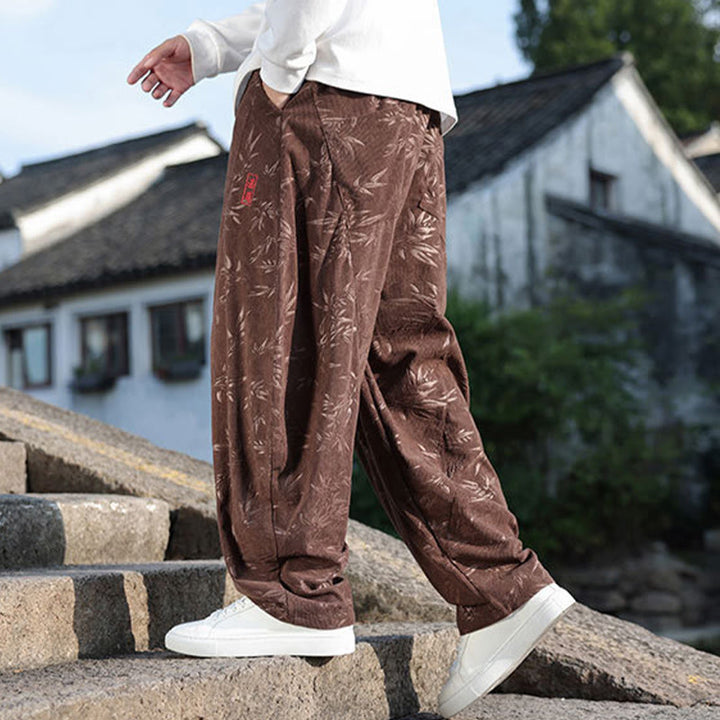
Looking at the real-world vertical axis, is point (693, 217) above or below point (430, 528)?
above

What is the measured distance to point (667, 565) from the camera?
12.0 meters

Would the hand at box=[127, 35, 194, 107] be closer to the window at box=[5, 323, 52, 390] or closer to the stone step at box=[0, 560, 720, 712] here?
the stone step at box=[0, 560, 720, 712]

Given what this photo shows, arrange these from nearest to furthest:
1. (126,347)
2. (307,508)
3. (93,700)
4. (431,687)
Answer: (93,700) < (307,508) < (431,687) < (126,347)

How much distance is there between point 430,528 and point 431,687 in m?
0.38

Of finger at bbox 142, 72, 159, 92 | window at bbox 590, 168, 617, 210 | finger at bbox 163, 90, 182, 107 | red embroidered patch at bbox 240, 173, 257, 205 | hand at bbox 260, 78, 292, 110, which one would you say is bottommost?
red embroidered patch at bbox 240, 173, 257, 205

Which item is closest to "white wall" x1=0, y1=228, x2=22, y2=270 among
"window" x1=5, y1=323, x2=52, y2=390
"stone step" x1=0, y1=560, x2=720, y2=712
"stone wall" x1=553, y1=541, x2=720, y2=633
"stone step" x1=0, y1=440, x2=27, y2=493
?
"window" x1=5, y1=323, x2=52, y2=390

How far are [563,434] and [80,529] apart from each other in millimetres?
10190

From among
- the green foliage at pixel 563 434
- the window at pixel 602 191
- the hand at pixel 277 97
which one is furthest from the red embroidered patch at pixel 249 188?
the window at pixel 602 191

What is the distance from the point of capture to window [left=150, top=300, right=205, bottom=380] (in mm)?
13984

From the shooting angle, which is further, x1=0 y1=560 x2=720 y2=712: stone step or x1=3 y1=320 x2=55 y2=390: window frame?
x1=3 y1=320 x2=55 y2=390: window frame

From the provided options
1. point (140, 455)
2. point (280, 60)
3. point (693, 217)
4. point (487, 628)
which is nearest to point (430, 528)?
point (487, 628)

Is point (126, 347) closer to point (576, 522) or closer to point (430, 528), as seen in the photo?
point (576, 522)

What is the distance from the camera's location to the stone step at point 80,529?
2.29 m

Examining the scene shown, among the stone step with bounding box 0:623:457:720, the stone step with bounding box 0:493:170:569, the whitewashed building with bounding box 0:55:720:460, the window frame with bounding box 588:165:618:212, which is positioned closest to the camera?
the stone step with bounding box 0:623:457:720
